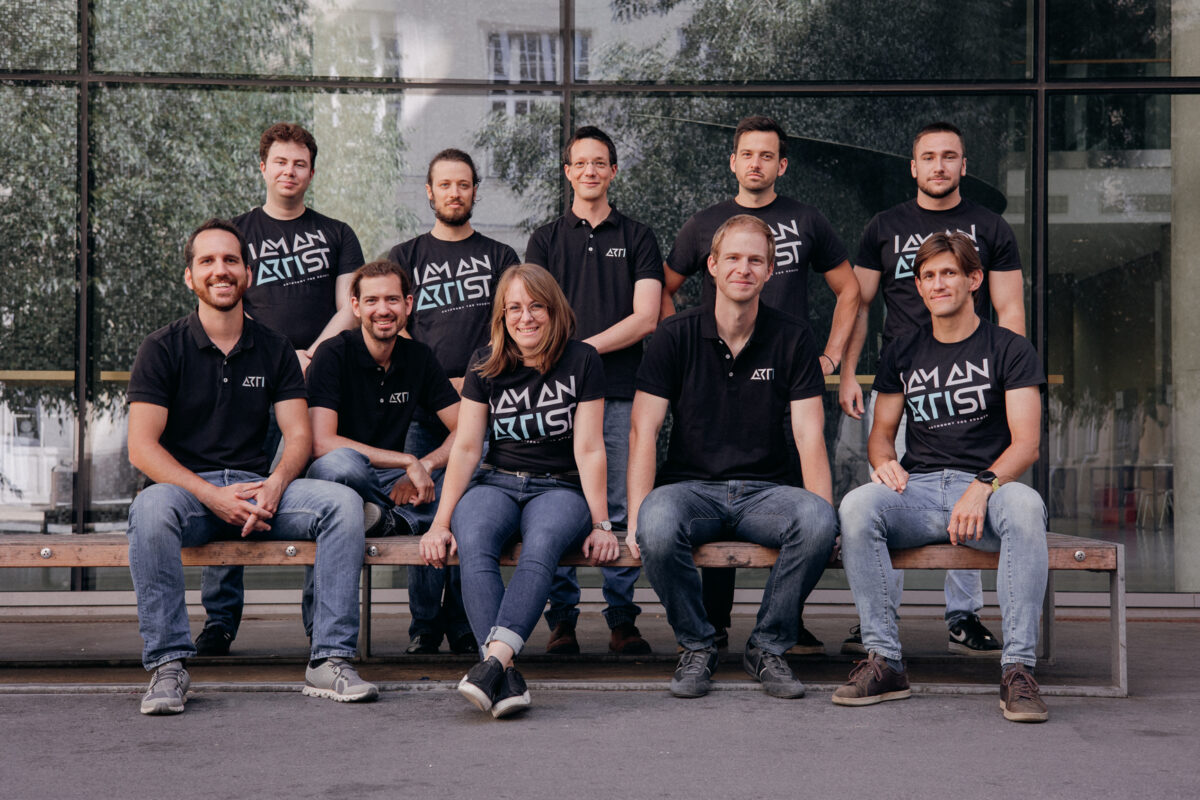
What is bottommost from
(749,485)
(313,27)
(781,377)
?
(749,485)

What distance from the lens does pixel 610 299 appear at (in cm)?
489

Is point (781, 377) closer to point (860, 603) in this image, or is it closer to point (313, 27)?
point (860, 603)

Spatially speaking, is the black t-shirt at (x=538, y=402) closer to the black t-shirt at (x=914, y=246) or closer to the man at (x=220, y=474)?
the man at (x=220, y=474)

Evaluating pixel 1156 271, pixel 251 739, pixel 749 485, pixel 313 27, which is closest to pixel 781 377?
pixel 749 485

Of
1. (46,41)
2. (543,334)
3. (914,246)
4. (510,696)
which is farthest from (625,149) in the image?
(510,696)

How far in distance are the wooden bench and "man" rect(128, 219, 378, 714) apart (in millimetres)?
71

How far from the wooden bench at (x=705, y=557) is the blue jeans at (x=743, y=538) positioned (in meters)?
0.07

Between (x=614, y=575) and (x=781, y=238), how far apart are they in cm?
151

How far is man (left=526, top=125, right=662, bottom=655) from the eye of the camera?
4.80 meters

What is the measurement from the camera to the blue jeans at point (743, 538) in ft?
12.9

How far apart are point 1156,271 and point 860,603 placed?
381 centimetres

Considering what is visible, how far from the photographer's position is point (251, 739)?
3.34m

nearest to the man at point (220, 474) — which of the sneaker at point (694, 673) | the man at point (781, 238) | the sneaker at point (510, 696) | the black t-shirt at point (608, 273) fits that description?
the sneaker at point (510, 696)

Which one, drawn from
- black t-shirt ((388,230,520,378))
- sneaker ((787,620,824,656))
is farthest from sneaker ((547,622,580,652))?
black t-shirt ((388,230,520,378))
